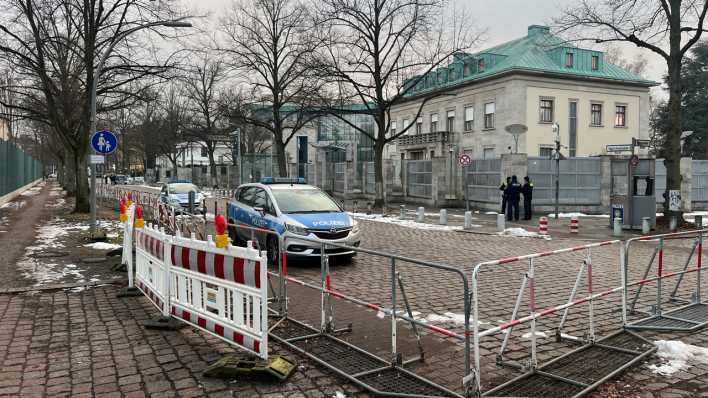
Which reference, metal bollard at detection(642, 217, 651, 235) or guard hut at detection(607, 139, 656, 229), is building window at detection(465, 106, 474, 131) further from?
metal bollard at detection(642, 217, 651, 235)

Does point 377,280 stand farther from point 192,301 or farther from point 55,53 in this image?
point 55,53

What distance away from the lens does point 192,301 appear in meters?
6.10

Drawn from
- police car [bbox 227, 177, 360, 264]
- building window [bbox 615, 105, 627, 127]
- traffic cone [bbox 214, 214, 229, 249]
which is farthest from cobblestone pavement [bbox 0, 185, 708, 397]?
building window [bbox 615, 105, 627, 127]

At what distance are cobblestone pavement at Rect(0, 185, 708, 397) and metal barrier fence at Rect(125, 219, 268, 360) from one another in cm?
36

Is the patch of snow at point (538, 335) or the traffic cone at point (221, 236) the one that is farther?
the patch of snow at point (538, 335)

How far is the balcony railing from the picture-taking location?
4831 cm

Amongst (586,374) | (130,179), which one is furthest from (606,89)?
(130,179)

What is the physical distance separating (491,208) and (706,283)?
714 inches

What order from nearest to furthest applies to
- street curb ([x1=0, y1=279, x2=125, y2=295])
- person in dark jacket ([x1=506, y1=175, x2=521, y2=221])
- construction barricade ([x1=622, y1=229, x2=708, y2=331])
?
1. construction barricade ([x1=622, y1=229, x2=708, y2=331])
2. street curb ([x1=0, y1=279, x2=125, y2=295])
3. person in dark jacket ([x1=506, y1=175, x2=521, y2=221])

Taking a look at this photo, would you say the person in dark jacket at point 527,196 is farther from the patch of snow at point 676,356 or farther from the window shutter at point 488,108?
the window shutter at point 488,108

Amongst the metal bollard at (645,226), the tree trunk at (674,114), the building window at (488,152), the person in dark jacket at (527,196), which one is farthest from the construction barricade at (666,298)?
the building window at (488,152)

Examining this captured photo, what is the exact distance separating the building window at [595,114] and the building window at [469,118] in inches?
389

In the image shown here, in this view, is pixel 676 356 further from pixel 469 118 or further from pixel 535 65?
pixel 469 118

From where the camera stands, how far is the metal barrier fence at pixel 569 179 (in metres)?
26.4
